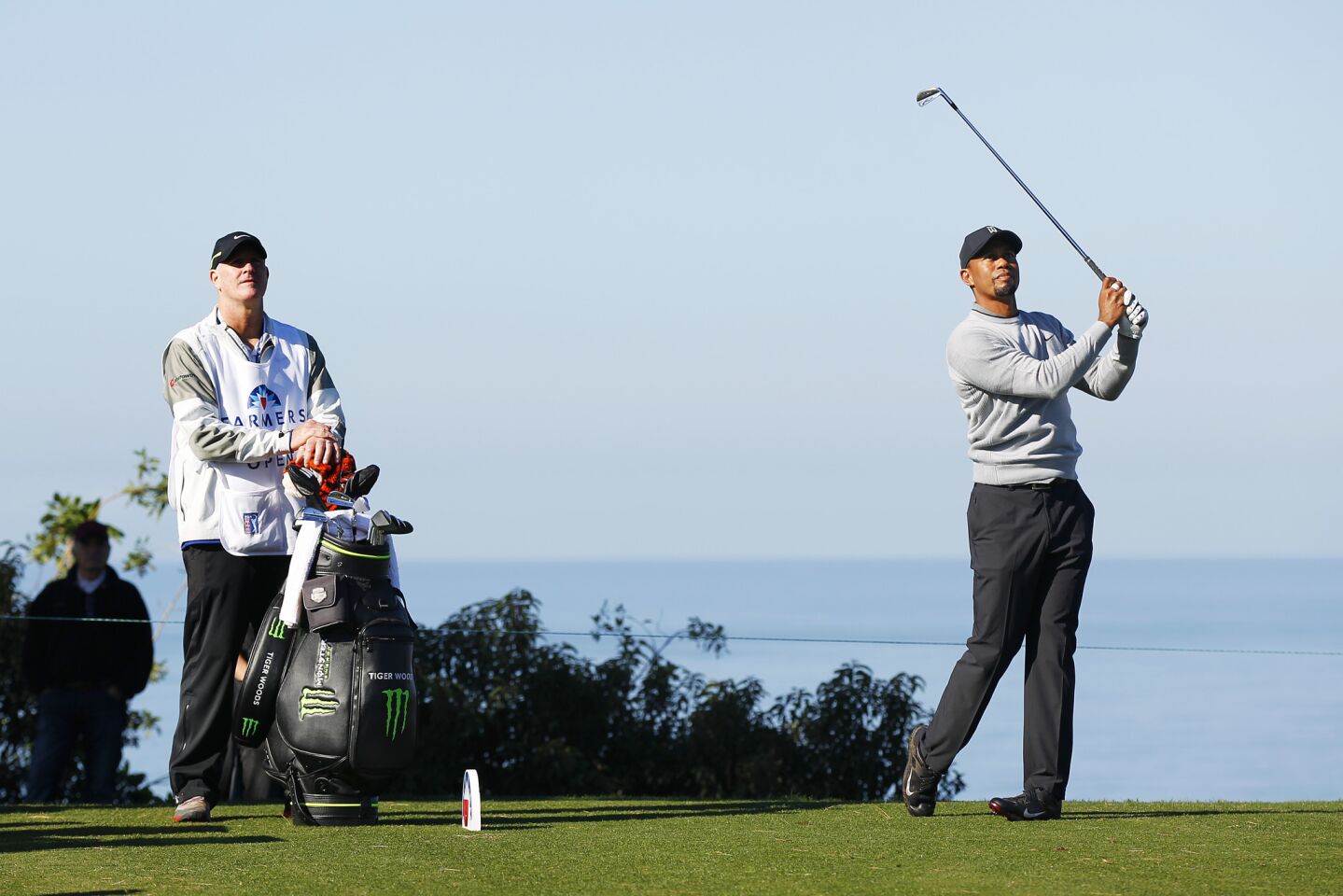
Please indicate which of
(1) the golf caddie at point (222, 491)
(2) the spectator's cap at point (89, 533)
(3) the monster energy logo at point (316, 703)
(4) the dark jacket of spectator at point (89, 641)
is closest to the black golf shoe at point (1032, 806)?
(3) the monster energy logo at point (316, 703)

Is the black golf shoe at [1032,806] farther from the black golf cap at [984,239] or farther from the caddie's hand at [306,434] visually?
the caddie's hand at [306,434]

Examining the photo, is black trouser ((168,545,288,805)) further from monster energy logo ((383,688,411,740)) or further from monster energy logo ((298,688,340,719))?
monster energy logo ((383,688,411,740))

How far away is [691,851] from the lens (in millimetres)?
4867

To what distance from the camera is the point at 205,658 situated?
5.75m

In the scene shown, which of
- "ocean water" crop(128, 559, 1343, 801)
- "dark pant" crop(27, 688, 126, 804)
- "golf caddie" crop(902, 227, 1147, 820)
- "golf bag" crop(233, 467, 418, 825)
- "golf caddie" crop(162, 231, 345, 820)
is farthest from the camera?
"ocean water" crop(128, 559, 1343, 801)

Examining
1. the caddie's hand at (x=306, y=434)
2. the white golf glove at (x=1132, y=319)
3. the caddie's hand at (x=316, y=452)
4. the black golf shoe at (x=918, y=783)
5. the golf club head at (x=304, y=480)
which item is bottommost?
the black golf shoe at (x=918, y=783)

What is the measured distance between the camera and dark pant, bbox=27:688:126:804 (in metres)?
8.22

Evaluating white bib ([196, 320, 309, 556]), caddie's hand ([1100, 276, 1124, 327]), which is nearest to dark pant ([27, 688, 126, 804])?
white bib ([196, 320, 309, 556])

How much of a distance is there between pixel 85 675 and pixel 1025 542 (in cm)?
470

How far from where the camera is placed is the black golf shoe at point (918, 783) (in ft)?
18.9

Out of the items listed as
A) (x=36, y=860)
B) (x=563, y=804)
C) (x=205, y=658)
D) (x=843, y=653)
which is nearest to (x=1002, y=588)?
(x=563, y=804)

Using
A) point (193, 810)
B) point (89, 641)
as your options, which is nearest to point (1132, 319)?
point (193, 810)

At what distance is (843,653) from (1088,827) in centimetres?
431

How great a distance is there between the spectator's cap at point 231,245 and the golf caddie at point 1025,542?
7.47 ft
